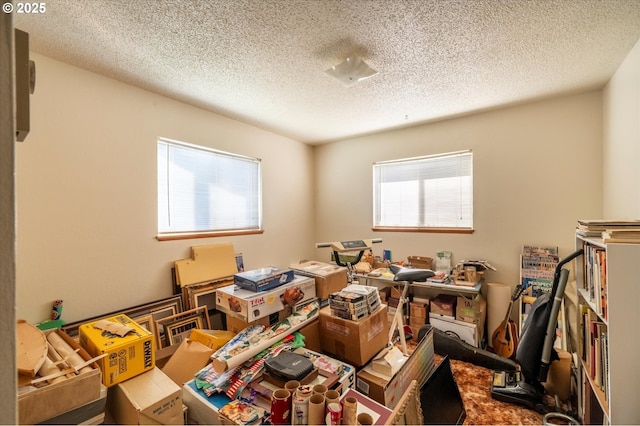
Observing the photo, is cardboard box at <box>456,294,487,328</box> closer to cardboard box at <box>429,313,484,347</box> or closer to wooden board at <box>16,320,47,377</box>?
cardboard box at <box>429,313,484,347</box>

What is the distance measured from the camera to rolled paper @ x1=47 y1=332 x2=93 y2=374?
1.42 meters

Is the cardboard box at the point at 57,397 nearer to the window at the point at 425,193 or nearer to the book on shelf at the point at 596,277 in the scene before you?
the book on shelf at the point at 596,277

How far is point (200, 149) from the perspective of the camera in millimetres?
2961

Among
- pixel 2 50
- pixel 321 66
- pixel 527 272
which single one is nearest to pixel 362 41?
pixel 321 66

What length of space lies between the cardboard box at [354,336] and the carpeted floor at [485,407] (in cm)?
80

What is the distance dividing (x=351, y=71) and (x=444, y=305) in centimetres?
260

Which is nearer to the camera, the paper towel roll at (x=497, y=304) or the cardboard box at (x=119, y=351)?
the cardboard box at (x=119, y=351)

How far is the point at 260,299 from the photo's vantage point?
1805 mm

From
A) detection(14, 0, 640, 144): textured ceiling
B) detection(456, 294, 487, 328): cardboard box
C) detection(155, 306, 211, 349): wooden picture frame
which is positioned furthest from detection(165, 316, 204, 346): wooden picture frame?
detection(456, 294, 487, 328): cardboard box

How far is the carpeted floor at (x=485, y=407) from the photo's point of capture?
72.9 inches

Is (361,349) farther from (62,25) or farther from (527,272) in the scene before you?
(62,25)

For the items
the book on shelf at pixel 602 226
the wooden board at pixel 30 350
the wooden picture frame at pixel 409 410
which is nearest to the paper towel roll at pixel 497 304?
the book on shelf at pixel 602 226

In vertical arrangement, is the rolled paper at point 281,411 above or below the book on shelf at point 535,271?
below

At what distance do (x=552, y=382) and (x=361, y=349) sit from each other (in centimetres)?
163
